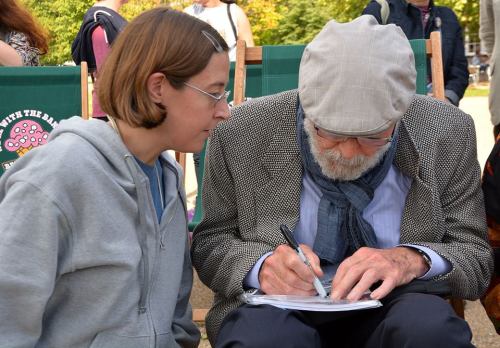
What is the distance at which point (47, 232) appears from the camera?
6.88 ft

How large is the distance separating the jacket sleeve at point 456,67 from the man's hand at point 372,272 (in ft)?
9.39

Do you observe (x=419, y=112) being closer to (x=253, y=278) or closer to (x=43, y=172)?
(x=253, y=278)

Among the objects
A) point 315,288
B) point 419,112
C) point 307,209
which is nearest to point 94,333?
point 315,288

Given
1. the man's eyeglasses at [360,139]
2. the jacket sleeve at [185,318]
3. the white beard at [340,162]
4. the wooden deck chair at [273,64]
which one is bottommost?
the jacket sleeve at [185,318]

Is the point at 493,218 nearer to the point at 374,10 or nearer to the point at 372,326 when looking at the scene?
the point at 372,326

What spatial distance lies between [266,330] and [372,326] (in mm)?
360

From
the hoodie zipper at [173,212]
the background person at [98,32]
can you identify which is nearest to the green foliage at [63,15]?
the background person at [98,32]

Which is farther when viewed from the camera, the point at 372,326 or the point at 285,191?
the point at 285,191

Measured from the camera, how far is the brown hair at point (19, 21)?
188 inches

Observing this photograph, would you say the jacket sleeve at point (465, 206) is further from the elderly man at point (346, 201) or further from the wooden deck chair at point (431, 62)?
the wooden deck chair at point (431, 62)

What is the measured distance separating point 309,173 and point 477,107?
657 inches

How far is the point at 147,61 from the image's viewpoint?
230 cm

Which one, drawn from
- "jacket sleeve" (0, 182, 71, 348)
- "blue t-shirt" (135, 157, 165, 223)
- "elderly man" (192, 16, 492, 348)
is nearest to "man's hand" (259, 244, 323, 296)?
"elderly man" (192, 16, 492, 348)

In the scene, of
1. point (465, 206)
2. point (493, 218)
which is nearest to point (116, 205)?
point (465, 206)
